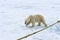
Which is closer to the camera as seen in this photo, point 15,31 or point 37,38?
point 37,38

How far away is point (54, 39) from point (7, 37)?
3.82 ft

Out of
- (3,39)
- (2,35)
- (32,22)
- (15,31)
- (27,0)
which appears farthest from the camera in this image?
(27,0)

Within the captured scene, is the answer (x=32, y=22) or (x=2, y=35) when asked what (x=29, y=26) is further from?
(x=2, y=35)

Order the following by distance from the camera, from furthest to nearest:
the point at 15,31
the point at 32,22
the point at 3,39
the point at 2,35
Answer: the point at 32,22
the point at 15,31
the point at 2,35
the point at 3,39

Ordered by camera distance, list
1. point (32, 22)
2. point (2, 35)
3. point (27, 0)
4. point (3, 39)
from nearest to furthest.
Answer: point (3, 39)
point (2, 35)
point (32, 22)
point (27, 0)

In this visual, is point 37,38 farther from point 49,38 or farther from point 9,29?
point 9,29

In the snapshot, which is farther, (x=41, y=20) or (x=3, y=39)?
(x=41, y=20)

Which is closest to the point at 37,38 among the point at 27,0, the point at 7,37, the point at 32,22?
the point at 7,37

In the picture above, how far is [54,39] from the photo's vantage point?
5.14 meters

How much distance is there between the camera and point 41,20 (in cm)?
646

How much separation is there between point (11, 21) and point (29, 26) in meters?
1.05

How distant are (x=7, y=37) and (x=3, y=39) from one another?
215 millimetres

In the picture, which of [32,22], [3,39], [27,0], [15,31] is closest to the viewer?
[3,39]

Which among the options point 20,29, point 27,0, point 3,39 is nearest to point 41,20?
point 20,29
